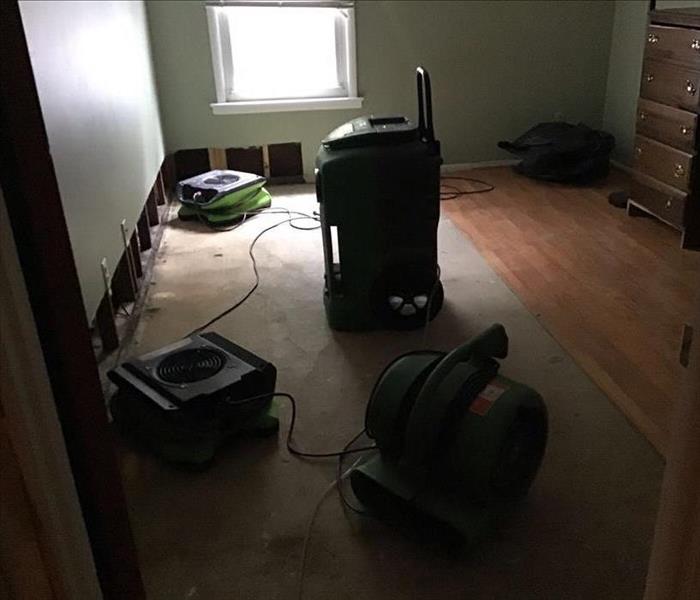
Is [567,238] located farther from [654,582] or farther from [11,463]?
[11,463]

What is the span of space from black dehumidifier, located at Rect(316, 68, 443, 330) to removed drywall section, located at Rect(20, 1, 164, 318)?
2.42 feet

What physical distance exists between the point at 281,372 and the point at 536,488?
90 centimetres

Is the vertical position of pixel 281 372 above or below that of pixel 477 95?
below

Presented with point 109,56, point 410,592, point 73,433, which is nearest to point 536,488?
point 410,592

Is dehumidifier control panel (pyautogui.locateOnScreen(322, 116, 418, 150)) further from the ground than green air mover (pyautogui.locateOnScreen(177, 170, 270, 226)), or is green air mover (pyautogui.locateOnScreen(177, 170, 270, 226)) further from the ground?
dehumidifier control panel (pyautogui.locateOnScreen(322, 116, 418, 150))

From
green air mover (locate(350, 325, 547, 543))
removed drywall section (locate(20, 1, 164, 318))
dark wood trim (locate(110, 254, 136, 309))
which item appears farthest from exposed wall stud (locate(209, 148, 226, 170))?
green air mover (locate(350, 325, 547, 543))

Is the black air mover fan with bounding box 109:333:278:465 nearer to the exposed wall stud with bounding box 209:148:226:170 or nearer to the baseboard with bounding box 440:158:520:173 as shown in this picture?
the exposed wall stud with bounding box 209:148:226:170

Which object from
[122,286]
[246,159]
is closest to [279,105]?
[246,159]

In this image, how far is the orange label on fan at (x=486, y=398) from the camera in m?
1.47

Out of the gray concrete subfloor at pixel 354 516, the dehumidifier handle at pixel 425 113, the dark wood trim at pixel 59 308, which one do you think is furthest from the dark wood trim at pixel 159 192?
the dark wood trim at pixel 59 308

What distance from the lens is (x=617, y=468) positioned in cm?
180

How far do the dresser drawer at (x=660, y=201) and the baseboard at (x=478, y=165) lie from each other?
1143 mm

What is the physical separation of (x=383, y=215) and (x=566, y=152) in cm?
218

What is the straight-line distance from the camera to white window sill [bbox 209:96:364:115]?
4.12 meters
